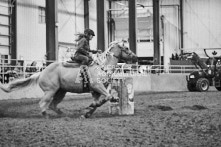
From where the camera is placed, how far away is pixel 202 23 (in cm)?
3684

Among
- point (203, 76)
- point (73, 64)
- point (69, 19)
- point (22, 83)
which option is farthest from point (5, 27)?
point (73, 64)

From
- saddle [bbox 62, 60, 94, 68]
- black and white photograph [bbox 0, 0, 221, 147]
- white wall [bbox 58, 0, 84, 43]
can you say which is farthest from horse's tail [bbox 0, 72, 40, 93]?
white wall [bbox 58, 0, 84, 43]

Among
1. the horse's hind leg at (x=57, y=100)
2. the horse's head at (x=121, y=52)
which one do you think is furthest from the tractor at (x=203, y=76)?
the horse's hind leg at (x=57, y=100)

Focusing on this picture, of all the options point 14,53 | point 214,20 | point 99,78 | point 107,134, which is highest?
point 214,20

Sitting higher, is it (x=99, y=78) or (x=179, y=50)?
(x=179, y=50)

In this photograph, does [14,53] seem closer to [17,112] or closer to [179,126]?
[17,112]

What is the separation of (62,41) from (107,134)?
25.9 metres

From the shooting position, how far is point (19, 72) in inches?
711

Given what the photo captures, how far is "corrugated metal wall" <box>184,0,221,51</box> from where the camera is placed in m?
36.6

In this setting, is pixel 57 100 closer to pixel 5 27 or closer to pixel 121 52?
pixel 121 52

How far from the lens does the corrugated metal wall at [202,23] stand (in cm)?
3656

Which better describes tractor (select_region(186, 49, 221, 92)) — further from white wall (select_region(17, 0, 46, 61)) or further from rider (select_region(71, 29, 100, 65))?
rider (select_region(71, 29, 100, 65))

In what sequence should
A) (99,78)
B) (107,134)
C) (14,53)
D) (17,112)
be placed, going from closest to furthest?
1. (107,134)
2. (99,78)
3. (17,112)
4. (14,53)

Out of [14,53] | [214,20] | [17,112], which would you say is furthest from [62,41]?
[17,112]
